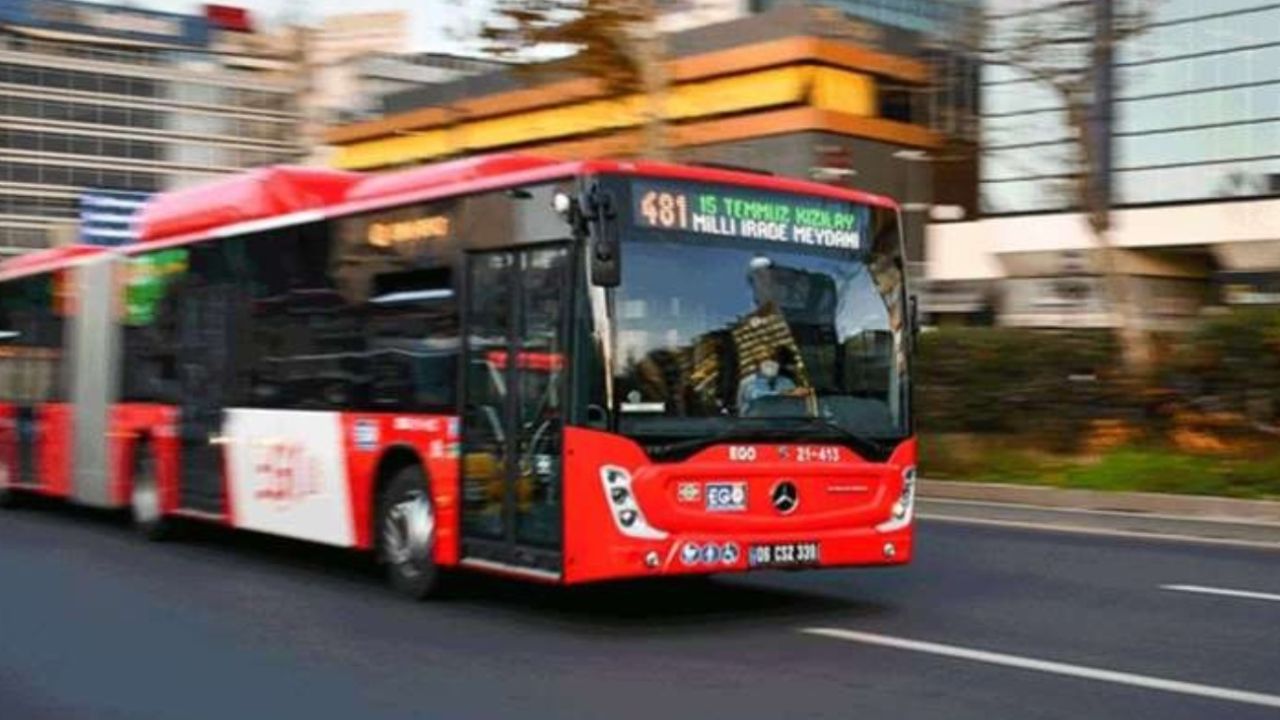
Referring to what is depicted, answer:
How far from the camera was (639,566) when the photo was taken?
31.2 feet

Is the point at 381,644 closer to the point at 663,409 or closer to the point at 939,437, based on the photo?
the point at 663,409

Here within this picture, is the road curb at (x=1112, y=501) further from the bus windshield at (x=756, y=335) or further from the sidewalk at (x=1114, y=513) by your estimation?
the bus windshield at (x=756, y=335)

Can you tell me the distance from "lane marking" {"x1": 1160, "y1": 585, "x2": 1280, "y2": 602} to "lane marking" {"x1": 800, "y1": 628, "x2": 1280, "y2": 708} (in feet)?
11.0

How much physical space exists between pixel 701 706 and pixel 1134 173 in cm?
5565

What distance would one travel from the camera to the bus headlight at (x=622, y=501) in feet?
31.0

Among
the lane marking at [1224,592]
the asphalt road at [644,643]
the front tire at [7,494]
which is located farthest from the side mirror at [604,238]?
the front tire at [7,494]

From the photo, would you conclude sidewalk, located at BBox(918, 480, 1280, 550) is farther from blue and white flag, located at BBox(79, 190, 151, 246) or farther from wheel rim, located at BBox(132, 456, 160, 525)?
blue and white flag, located at BBox(79, 190, 151, 246)

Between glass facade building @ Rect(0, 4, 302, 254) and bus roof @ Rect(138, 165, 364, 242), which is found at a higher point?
glass facade building @ Rect(0, 4, 302, 254)

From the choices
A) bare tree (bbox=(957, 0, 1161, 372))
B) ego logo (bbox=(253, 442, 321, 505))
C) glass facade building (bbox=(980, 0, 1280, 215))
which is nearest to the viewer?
ego logo (bbox=(253, 442, 321, 505))

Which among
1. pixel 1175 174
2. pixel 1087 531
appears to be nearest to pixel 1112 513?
pixel 1087 531

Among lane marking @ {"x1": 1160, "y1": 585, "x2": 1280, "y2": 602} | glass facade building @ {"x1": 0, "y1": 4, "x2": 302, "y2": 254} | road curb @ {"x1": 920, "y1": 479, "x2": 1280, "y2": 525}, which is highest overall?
glass facade building @ {"x1": 0, "y1": 4, "x2": 302, "y2": 254}

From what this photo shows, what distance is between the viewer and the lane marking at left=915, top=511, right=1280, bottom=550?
52.5 ft

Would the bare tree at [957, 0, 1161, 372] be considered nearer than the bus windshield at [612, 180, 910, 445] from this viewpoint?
No

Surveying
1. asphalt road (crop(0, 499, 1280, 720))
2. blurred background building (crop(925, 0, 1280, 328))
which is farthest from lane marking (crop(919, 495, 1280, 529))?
blurred background building (crop(925, 0, 1280, 328))
